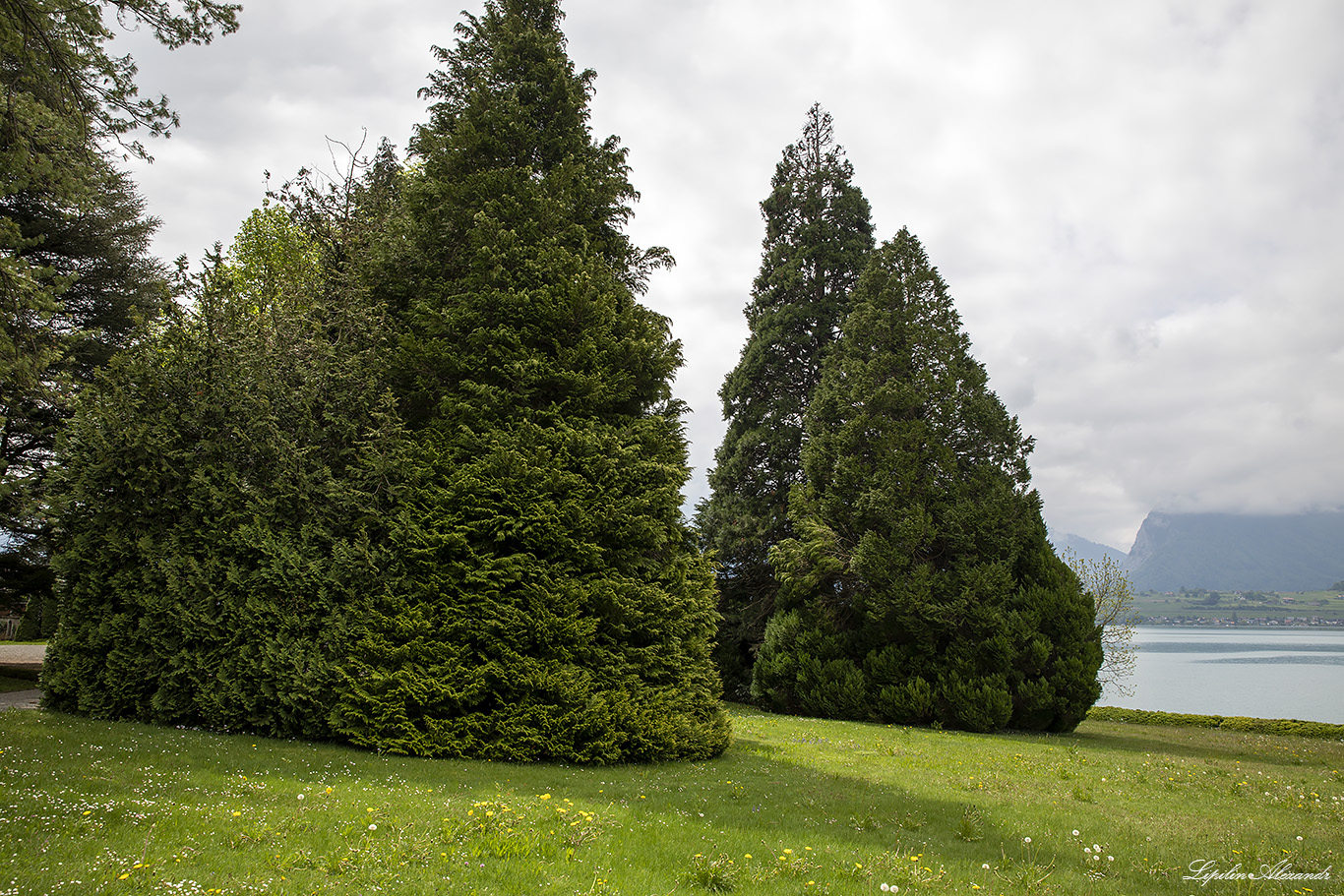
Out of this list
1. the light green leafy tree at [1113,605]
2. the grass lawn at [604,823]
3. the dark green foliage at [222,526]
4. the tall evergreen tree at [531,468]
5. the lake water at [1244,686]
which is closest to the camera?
the grass lawn at [604,823]

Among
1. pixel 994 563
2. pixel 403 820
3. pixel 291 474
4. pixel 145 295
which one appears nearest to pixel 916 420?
pixel 994 563

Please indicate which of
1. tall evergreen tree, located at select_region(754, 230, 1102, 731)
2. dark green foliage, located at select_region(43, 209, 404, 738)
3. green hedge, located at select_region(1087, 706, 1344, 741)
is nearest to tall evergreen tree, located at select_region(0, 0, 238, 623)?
dark green foliage, located at select_region(43, 209, 404, 738)

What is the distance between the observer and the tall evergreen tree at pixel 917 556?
17.8 m

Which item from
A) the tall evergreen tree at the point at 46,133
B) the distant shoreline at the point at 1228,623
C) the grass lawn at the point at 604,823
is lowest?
the distant shoreline at the point at 1228,623

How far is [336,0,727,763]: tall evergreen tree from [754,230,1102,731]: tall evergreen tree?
772 cm

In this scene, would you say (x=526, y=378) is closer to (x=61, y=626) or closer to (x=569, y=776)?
(x=569, y=776)

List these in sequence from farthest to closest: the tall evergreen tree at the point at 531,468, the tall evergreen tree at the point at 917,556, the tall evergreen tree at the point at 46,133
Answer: the tall evergreen tree at the point at 917,556, the tall evergreen tree at the point at 531,468, the tall evergreen tree at the point at 46,133

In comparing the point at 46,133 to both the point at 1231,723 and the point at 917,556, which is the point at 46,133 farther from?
the point at 1231,723

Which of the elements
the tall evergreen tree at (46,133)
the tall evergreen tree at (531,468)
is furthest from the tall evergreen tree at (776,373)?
the tall evergreen tree at (46,133)

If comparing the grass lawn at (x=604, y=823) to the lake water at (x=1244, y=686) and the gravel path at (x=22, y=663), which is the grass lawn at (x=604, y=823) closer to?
the gravel path at (x=22, y=663)

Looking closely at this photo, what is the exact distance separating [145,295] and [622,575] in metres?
16.9

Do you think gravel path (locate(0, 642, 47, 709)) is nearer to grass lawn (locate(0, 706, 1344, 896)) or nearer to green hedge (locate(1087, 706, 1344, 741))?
grass lawn (locate(0, 706, 1344, 896))

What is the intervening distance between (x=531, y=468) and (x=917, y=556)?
12235 millimetres

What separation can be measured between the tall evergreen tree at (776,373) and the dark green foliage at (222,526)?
582 inches
